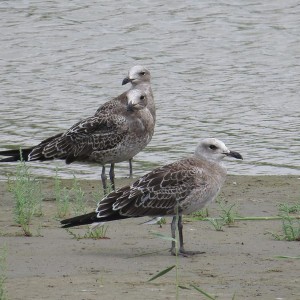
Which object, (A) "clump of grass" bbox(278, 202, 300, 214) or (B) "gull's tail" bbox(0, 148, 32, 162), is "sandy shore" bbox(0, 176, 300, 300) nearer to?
(A) "clump of grass" bbox(278, 202, 300, 214)

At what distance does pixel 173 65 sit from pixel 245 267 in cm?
1068

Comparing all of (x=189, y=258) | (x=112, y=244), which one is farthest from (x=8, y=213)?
(x=189, y=258)

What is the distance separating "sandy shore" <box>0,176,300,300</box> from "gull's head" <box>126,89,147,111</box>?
66.6 inches

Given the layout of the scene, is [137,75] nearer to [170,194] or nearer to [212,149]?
[212,149]

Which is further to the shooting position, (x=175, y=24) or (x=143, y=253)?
(x=175, y=24)

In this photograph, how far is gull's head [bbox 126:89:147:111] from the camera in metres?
11.7

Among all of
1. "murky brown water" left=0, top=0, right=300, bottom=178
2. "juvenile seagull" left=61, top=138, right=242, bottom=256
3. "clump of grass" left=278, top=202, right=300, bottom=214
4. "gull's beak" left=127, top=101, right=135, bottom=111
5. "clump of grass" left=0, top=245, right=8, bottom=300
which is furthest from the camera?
"murky brown water" left=0, top=0, right=300, bottom=178

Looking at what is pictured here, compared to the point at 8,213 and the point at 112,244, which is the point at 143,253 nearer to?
the point at 112,244

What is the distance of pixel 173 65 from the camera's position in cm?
1855

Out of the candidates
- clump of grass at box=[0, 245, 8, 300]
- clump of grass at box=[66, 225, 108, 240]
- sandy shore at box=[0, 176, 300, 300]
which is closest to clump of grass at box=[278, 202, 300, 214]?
sandy shore at box=[0, 176, 300, 300]

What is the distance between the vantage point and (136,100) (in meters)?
11.7

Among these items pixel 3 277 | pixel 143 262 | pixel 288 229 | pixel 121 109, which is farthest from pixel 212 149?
pixel 121 109

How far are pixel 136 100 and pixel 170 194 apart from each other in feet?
10.2

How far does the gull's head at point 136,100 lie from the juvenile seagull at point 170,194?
8.91ft
